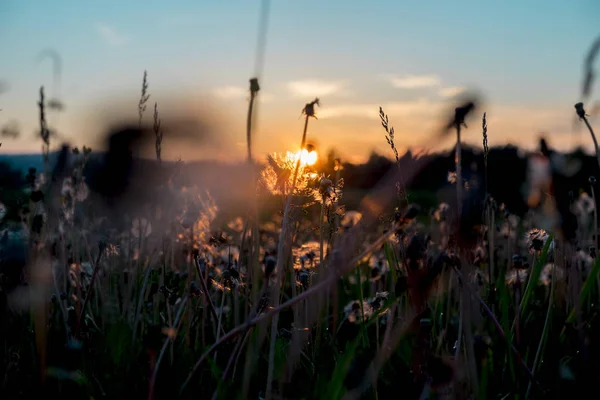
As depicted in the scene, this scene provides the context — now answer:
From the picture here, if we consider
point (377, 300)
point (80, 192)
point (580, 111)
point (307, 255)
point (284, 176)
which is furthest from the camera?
point (80, 192)

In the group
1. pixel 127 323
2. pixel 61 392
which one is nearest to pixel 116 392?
pixel 61 392

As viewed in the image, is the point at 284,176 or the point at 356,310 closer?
the point at 284,176

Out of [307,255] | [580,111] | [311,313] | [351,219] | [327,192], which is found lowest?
[311,313]

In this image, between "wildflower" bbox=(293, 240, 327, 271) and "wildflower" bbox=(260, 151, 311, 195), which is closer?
"wildflower" bbox=(260, 151, 311, 195)

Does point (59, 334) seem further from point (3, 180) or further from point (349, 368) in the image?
point (349, 368)

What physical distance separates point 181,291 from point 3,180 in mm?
1162

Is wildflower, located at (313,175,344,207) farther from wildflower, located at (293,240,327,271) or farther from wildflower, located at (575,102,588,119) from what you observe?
wildflower, located at (575,102,588,119)

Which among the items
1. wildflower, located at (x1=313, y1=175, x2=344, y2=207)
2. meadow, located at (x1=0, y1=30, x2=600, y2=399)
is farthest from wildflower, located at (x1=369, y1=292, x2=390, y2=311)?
wildflower, located at (x1=313, y1=175, x2=344, y2=207)

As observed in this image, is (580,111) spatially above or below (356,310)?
above

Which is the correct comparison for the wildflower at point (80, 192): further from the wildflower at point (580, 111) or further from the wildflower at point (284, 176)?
the wildflower at point (580, 111)

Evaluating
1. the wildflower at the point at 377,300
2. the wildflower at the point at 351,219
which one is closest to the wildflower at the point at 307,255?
the wildflower at the point at 351,219

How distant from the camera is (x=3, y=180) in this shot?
3.29m

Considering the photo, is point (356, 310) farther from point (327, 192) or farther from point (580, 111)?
point (580, 111)

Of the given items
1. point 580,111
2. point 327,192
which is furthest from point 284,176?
point 580,111
